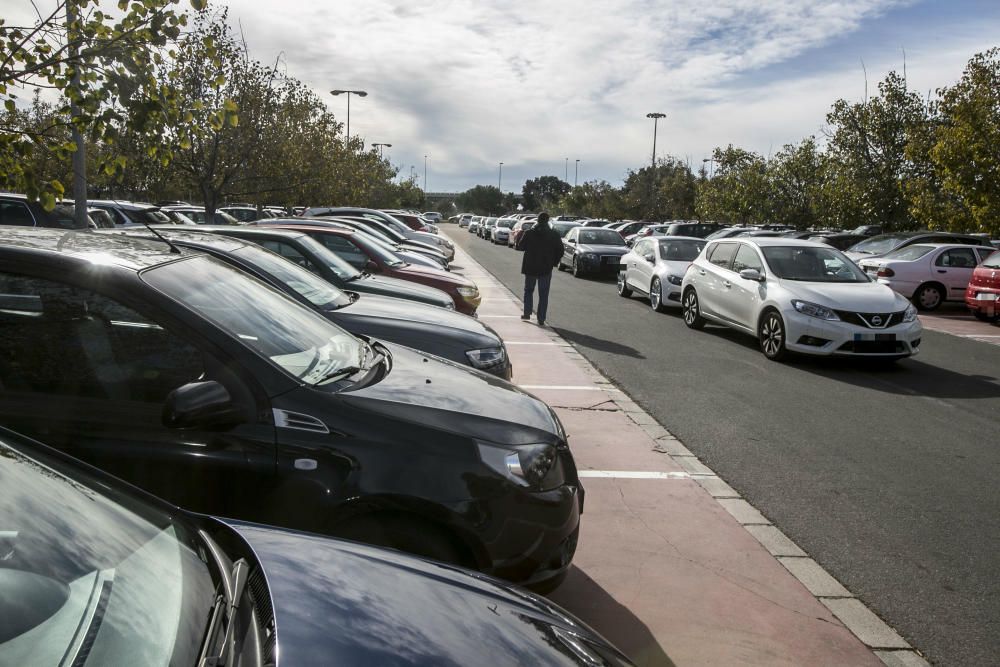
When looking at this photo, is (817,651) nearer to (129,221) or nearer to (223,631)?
(223,631)

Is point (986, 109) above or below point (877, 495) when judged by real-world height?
above

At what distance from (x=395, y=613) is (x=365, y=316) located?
178 inches

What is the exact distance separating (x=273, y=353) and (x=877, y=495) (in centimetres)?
421

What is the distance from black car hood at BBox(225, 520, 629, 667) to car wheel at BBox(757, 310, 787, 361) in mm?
9086

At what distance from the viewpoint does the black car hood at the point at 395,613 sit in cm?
176

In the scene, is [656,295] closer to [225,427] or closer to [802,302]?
[802,302]

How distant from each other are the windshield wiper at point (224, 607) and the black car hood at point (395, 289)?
20.7 feet

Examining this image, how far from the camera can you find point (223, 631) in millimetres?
1724

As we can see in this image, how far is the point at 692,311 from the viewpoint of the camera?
13.7 meters

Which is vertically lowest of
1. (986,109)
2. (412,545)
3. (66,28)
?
(412,545)

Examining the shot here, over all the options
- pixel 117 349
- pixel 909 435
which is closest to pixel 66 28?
pixel 117 349

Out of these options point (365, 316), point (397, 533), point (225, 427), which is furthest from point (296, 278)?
point (397, 533)

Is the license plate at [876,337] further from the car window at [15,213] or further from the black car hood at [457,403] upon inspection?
the car window at [15,213]

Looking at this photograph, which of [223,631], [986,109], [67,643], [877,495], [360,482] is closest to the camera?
[67,643]
